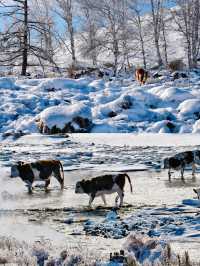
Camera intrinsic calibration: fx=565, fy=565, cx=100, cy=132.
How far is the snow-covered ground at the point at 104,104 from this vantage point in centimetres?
2630

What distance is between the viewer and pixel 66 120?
85.1 feet

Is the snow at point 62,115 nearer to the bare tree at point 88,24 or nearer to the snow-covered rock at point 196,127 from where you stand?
the snow-covered rock at point 196,127

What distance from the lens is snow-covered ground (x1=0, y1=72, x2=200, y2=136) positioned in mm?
26297

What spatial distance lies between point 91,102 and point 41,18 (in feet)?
97.1

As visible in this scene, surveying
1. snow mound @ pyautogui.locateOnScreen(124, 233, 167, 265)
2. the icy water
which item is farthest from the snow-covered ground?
snow mound @ pyautogui.locateOnScreen(124, 233, 167, 265)

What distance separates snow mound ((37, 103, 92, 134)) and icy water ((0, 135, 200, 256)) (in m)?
3.34

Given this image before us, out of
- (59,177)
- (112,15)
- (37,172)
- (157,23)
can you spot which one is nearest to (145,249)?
(59,177)

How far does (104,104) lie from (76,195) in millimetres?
18234

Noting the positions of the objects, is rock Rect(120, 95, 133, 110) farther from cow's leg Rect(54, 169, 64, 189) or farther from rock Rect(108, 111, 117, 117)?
cow's leg Rect(54, 169, 64, 189)

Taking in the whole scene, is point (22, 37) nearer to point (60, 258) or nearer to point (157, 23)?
point (157, 23)

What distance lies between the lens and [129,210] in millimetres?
10383

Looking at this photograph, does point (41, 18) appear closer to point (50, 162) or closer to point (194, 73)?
point (194, 73)

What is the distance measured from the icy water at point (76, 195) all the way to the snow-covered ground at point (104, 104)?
4428 millimetres

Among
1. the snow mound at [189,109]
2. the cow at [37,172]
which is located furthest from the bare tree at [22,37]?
the cow at [37,172]
